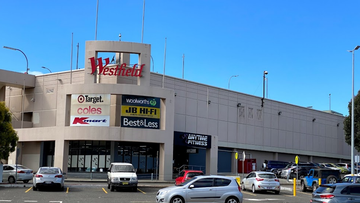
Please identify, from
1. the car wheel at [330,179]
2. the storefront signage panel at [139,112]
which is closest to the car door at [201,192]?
the car wheel at [330,179]

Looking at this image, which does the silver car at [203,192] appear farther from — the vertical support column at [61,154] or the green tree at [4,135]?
the vertical support column at [61,154]

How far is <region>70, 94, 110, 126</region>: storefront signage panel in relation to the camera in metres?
39.9

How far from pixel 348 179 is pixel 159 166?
19510 mm

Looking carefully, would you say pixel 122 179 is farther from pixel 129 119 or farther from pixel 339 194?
pixel 339 194

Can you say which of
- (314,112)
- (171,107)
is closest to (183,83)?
(171,107)

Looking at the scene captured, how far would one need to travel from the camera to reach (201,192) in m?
19.5

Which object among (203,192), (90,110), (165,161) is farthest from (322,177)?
(90,110)

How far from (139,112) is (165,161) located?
5368mm

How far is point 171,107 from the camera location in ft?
139

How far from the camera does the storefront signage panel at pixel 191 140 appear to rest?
44281 millimetres

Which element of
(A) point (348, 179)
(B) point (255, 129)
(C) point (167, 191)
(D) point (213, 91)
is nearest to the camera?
(C) point (167, 191)

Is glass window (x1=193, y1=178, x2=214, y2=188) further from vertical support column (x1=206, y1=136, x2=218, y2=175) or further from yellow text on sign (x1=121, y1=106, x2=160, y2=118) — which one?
vertical support column (x1=206, y1=136, x2=218, y2=175)

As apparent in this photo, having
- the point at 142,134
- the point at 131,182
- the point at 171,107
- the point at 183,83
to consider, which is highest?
the point at 183,83

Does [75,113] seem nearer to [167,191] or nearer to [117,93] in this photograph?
[117,93]
